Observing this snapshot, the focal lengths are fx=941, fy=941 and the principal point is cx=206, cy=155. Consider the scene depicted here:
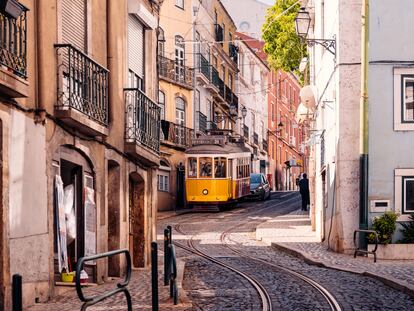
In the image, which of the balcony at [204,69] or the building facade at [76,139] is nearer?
the building facade at [76,139]

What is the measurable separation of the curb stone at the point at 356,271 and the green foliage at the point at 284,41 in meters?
15.4

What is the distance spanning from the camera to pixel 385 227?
20062mm

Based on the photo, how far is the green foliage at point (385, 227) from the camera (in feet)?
65.5

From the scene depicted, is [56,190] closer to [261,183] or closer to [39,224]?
[39,224]

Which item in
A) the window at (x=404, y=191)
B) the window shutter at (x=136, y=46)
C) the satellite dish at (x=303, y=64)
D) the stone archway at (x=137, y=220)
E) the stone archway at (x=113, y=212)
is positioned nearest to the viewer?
Answer: the stone archway at (x=113, y=212)

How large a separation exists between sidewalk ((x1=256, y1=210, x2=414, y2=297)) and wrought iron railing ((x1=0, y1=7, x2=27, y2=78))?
248 inches

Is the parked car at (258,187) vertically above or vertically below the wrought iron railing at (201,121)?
below

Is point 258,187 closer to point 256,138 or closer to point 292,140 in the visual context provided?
point 256,138

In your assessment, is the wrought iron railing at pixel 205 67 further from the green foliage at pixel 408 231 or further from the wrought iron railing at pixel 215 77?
the green foliage at pixel 408 231

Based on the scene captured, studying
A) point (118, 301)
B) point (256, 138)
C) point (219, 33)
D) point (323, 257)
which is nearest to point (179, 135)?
point (219, 33)

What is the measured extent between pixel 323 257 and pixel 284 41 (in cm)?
1965

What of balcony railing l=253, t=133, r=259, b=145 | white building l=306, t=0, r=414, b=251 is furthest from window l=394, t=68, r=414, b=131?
balcony railing l=253, t=133, r=259, b=145

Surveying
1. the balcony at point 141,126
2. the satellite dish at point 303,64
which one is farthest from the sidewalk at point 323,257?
the satellite dish at point 303,64

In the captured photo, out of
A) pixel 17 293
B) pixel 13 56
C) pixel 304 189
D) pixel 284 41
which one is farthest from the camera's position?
pixel 284 41
